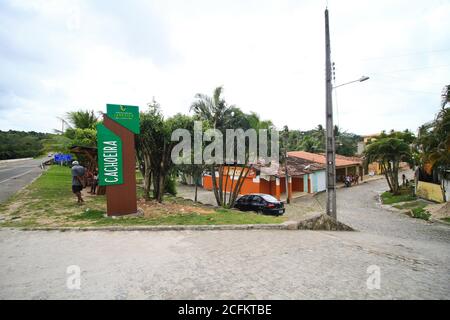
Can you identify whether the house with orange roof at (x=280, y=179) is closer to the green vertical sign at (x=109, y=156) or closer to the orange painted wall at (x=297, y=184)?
the orange painted wall at (x=297, y=184)

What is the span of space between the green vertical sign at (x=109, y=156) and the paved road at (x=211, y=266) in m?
2.11

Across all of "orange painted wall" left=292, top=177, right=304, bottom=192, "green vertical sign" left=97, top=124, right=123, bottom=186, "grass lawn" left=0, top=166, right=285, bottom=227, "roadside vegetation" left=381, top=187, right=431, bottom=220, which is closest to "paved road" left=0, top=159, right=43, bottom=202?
"grass lawn" left=0, top=166, right=285, bottom=227

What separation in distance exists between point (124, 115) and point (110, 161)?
5.29ft

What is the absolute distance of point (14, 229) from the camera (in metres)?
6.71

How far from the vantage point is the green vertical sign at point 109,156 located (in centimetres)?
816

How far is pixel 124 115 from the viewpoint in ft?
27.9

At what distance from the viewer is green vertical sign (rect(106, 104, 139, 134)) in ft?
27.3

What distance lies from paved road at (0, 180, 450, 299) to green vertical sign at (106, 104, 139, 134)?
366 centimetres

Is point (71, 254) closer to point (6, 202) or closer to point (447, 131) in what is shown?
point (6, 202)

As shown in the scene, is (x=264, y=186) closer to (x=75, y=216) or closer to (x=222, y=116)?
(x=222, y=116)

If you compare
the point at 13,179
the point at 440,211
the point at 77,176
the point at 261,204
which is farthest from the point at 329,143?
the point at 13,179

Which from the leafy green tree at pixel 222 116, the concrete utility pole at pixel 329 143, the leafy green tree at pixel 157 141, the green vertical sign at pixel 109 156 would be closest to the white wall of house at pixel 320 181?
the leafy green tree at pixel 222 116

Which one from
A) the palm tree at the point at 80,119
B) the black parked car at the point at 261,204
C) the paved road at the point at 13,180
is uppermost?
the palm tree at the point at 80,119
